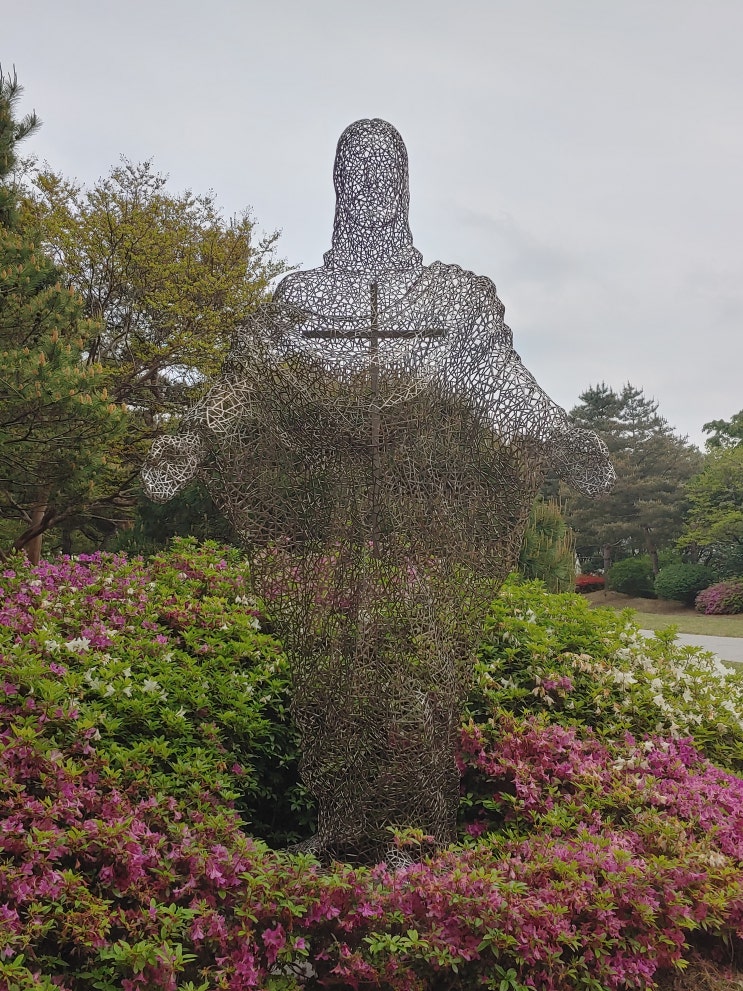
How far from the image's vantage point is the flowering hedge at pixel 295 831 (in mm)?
2166

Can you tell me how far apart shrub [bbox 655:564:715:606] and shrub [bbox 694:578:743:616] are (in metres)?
0.50

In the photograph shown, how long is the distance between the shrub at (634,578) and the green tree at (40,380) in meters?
18.4

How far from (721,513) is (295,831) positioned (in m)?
20.3

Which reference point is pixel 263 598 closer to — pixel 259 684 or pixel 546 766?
pixel 259 684

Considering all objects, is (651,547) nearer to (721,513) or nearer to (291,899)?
(721,513)

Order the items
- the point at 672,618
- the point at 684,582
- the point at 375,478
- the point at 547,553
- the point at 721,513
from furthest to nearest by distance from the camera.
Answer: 1. the point at 721,513
2. the point at 684,582
3. the point at 672,618
4. the point at 547,553
5. the point at 375,478

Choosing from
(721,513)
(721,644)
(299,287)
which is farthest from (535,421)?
(721,513)

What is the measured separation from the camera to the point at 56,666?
10.3 feet

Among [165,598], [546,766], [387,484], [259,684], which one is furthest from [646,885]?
[165,598]

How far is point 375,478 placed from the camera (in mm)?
2680

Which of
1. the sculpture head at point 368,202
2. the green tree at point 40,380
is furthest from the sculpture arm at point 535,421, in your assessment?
the green tree at point 40,380

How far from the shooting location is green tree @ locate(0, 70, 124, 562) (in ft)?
17.9

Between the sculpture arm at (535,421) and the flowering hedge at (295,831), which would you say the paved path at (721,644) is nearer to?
the flowering hedge at (295,831)

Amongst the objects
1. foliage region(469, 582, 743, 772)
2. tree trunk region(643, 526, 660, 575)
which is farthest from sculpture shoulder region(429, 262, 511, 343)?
tree trunk region(643, 526, 660, 575)
